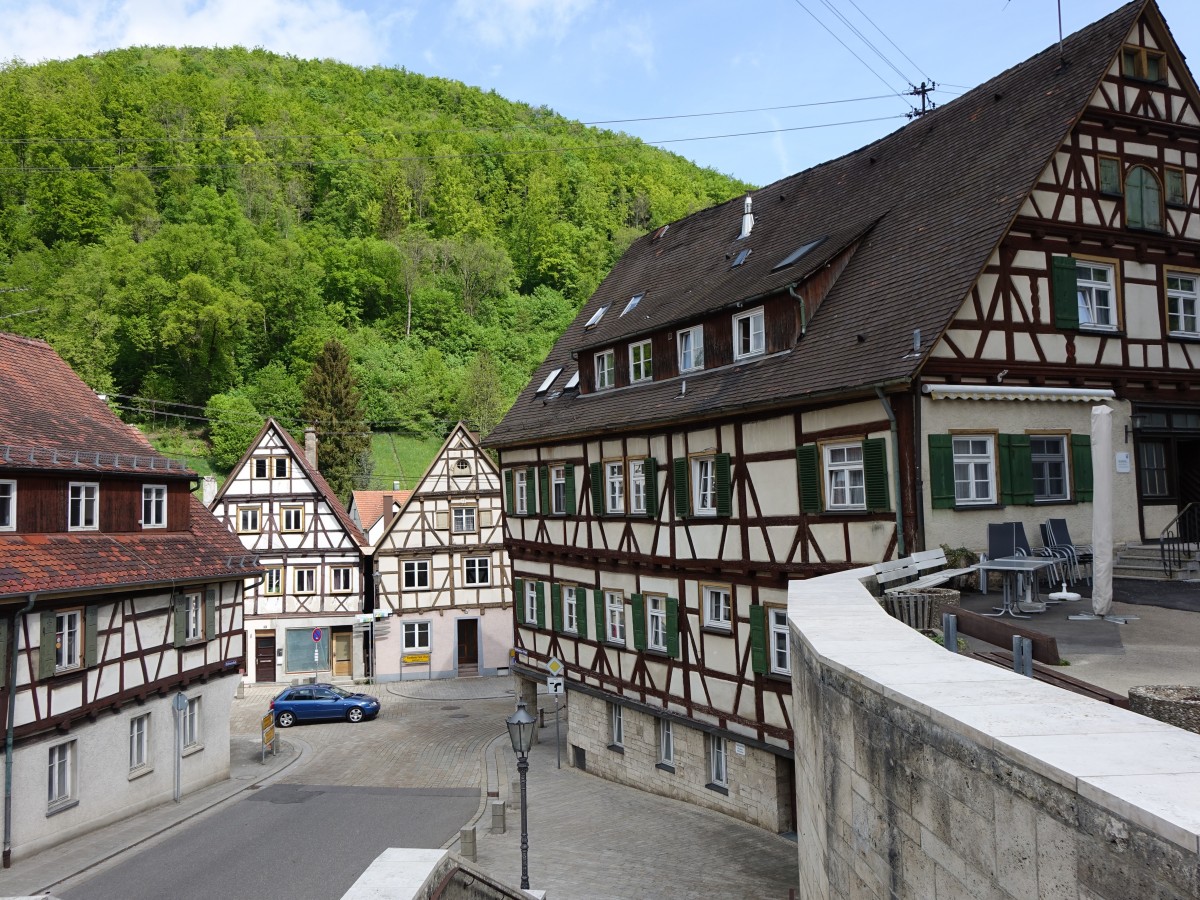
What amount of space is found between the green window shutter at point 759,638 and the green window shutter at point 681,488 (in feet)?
8.25

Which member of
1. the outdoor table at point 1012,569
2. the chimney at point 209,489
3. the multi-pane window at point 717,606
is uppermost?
the chimney at point 209,489

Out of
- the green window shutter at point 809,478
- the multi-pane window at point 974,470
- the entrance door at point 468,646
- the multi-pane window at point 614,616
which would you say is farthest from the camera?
the entrance door at point 468,646

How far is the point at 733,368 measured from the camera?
696 inches

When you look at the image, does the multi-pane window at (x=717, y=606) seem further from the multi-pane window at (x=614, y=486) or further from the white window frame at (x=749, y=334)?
the white window frame at (x=749, y=334)

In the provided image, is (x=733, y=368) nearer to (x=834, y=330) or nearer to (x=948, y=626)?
(x=834, y=330)

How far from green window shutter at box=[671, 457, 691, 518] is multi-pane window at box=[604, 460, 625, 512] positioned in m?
2.15

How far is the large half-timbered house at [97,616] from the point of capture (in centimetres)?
1645

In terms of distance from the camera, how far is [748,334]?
17.8 meters

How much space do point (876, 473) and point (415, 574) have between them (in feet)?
86.6

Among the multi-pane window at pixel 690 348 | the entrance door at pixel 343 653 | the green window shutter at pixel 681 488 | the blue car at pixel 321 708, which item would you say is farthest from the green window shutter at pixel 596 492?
the entrance door at pixel 343 653

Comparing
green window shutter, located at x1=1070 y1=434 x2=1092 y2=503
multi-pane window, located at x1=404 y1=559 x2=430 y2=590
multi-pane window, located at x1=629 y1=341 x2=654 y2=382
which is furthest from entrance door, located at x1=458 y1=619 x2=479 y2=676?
green window shutter, located at x1=1070 y1=434 x2=1092 y2=503

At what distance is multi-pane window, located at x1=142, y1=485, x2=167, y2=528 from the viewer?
21531 mm

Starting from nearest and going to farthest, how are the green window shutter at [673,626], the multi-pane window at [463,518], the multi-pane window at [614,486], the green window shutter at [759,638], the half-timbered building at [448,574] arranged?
1. the green window shutter at [759,638]
2. the green window shutter at [673,626]
3. the multi-pane window at [614,486]
4. the half-timbered building at [448,574]
5. the multi-pane window at [463,518]

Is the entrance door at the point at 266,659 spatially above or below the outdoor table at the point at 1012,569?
below
